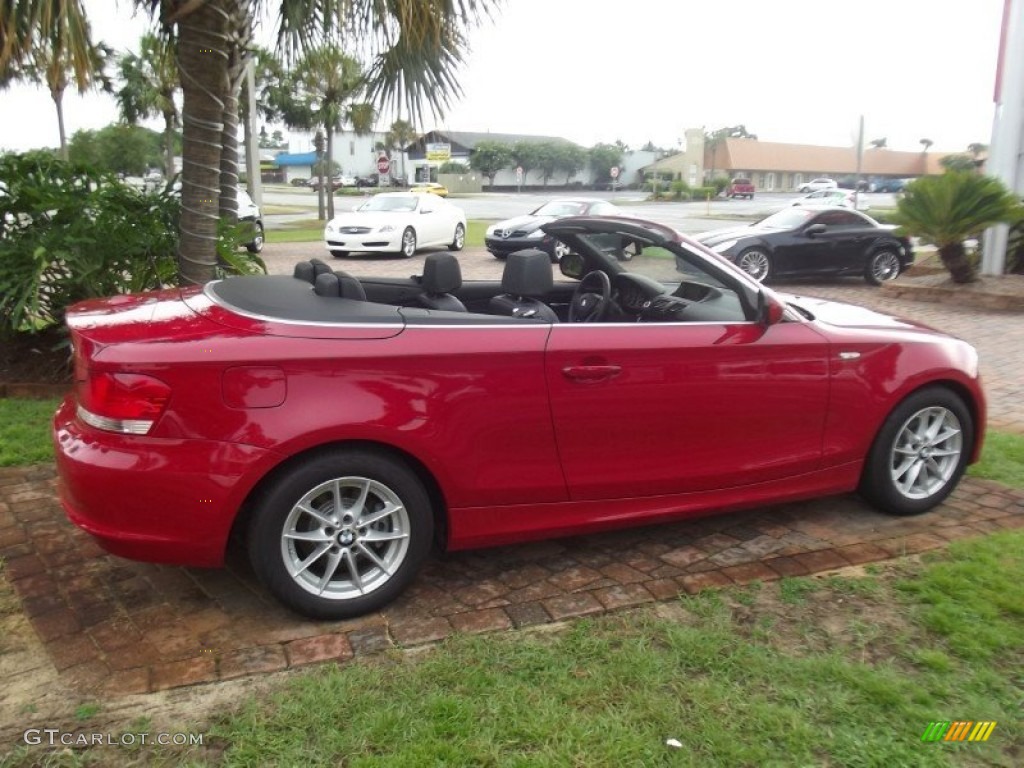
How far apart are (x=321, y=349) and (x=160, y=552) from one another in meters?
0.92

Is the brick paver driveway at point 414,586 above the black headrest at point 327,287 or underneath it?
underneath

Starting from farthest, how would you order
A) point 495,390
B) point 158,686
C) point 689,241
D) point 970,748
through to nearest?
1. point 689,241
2. point 495,390
3. point 158,686
4. point 970,748

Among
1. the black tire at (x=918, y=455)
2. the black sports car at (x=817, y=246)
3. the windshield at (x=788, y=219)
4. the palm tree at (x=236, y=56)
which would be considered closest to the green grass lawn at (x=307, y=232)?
the windshield at (x=788, y=219)

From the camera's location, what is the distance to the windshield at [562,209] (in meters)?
18.5

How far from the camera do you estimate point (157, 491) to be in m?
2.95

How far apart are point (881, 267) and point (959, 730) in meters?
14.0

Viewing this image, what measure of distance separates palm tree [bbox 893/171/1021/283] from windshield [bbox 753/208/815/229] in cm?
197

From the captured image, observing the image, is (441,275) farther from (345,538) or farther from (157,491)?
(157,491)

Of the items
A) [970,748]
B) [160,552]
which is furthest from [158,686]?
[970,748]

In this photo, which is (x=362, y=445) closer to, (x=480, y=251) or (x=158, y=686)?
(x=158, y=686)

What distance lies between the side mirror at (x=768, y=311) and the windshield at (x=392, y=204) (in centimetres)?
1680

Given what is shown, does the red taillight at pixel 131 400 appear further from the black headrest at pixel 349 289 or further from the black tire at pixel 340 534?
the black headrest at pixel 349 289

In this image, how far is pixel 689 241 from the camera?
13.1 ft

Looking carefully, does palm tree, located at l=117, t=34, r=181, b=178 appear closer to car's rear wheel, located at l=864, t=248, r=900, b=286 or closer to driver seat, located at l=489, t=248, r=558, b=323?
car's rear wheel, located at l=864, t=248, r=900, b=286
